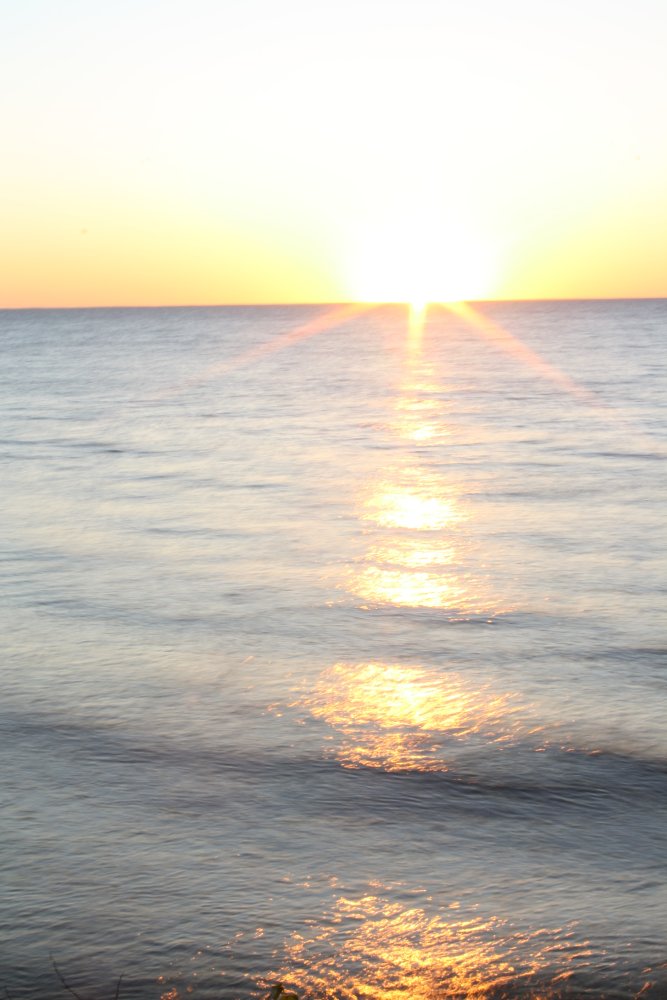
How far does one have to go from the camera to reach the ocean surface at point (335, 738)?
493 cm

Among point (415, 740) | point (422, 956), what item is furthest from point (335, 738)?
point (422, 956)

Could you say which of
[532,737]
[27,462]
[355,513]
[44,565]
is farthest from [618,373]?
[532,737]

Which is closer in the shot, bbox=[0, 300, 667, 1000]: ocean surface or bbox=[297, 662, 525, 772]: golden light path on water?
bbox=[0, 300, 667, 1000]: ocean surface

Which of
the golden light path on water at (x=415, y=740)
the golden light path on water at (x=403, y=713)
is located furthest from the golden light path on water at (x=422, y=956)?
the golden light path on water at (x=403, y=713)

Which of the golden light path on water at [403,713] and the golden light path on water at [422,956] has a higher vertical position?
the golden light path on water at [422,956]

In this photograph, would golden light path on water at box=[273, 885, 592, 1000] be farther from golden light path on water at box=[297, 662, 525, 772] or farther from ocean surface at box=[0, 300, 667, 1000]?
golden light path on water at box=[297, 662, 525, 772]

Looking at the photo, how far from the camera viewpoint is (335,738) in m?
7.25

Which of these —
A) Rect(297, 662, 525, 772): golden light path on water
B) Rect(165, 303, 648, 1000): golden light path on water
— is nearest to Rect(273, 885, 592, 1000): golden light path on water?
Rect(165, 303, 648, 1000): golden light path on water

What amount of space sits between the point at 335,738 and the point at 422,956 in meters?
2.46

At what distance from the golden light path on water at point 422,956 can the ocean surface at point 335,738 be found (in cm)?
1

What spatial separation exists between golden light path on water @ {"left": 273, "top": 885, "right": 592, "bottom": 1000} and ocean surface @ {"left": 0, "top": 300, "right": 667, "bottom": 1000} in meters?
0.01

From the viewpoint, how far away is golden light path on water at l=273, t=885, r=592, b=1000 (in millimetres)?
4645

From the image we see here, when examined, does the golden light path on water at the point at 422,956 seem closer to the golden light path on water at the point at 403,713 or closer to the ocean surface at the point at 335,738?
the ocean surface at the point at 335,738

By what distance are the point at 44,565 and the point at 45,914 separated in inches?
276
